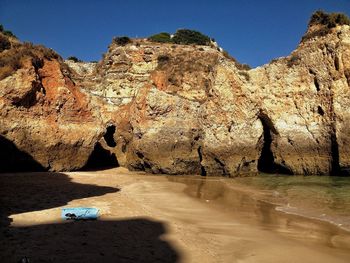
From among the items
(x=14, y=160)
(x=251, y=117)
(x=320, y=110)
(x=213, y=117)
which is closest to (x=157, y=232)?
(x=14, y=160)

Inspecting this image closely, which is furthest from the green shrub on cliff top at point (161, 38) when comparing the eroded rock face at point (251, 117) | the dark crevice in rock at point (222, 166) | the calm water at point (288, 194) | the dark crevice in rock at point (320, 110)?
the calm water at point (288, 194)

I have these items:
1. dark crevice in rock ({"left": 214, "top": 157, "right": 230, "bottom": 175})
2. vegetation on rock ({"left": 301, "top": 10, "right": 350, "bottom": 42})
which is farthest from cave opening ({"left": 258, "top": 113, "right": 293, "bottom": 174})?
vegetation on rock ({"left": 301, "top": 10, "right": 350, "bottom": 42})

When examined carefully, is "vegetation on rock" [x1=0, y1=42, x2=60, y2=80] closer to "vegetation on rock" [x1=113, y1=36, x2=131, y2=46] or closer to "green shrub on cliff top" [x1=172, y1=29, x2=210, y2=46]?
"vegetation on rock" [x1=113, y1=36, x2=131, y2=46]

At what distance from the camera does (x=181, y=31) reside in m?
55.1

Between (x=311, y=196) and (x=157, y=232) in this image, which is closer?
(x=157, y=232)

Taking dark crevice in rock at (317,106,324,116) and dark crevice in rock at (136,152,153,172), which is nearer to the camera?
dark crevice in rock at (317,106,324,116)

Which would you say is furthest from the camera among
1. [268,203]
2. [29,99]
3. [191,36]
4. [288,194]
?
[191,36]

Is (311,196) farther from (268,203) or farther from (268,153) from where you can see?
(268,153)

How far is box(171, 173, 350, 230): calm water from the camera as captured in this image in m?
12.0

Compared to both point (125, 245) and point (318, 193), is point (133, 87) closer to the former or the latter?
point (318, 193)

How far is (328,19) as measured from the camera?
2402 cm

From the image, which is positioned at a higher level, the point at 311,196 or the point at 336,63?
the point at 336,63

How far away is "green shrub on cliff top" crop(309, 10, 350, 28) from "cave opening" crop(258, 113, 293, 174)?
709 cm

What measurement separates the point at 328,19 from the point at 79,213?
21.4 m
